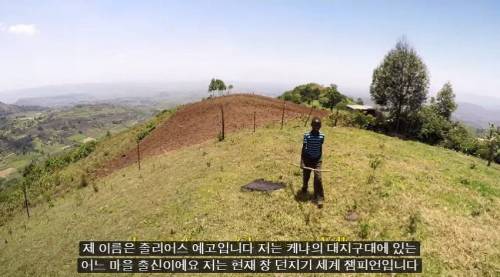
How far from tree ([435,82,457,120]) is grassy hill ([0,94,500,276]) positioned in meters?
48.5

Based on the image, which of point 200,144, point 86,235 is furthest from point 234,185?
point 200,144

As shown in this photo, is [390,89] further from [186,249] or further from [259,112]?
[186,249]

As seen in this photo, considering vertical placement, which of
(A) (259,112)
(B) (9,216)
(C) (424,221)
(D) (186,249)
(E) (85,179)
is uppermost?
(A) (259,112)

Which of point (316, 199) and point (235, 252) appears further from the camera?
point (316, 199)

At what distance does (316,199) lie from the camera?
16.1 metres

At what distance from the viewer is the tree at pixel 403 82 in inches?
2199

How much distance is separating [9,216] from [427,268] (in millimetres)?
31721

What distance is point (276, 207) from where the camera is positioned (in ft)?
51.3

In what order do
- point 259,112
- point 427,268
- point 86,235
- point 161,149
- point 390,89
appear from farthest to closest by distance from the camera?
point 390,89, point 259,112, point 161,149, point 86,235, point 427,268

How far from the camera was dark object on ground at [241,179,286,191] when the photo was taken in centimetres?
1770

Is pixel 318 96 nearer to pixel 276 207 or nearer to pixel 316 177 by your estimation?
pixel 316 177

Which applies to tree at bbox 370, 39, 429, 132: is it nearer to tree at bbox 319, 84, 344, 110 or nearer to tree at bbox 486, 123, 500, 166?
tree at bbox 319, 84, 344, 110

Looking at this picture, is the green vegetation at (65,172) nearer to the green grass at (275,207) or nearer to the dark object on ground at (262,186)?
the green grass at (275,207)

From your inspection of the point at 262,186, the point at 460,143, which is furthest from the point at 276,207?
the point at 460,143
